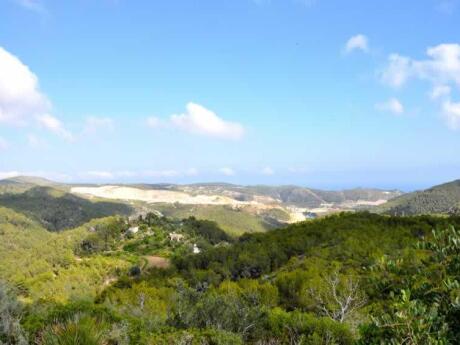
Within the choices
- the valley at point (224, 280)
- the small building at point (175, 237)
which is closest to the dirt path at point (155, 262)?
the valley at point (224, 280)

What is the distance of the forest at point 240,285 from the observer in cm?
676

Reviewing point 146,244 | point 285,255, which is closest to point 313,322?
point 285,255

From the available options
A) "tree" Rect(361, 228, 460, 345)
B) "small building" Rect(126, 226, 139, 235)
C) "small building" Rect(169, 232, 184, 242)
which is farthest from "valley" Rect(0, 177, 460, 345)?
"small building" Rect(169, 232, 184, 242)

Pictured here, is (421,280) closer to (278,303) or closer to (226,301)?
(226,301)

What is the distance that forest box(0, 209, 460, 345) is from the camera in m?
6.76

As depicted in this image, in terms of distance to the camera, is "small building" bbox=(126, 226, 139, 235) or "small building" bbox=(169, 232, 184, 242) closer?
"small building" bbox=(169, 232, 184, 242)

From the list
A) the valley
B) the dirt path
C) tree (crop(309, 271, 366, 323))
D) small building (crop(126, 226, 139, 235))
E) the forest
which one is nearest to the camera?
the forest

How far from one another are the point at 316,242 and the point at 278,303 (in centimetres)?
3090

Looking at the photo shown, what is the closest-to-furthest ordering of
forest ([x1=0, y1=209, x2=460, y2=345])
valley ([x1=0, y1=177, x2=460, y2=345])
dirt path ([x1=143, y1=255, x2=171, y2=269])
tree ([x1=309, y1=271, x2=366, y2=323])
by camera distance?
forest ([x1=0, y1=209, x2=460, y2=345])
valley ([x1=0, y1=177, x2=460, y2=345])
tree ([x1=309, y1=271, x2=366, y2=323])
dirt path ([x1=143, y1=255, x2=171, y2=269])

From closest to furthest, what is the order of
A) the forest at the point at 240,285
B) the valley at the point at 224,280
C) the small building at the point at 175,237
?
1. the forest at the point at 240,285
2. the valley at the point at 224,280
3. the small building at the point at 175,237

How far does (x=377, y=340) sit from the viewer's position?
612 centimetres

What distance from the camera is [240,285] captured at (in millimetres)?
48469

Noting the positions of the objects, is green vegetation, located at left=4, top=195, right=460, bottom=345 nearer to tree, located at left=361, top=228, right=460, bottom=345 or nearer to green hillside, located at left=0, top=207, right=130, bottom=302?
tree, located at left=361, top=228, right=460, bottom=345

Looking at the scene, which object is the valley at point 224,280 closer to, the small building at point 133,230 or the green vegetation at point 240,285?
the green vegetation at point 240,285
